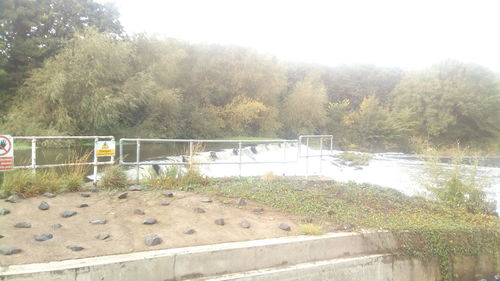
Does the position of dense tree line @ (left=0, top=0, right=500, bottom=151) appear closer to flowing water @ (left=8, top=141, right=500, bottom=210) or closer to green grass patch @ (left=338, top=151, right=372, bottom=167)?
flowing water @ (left=8, top=141, right=500, bottom=210)

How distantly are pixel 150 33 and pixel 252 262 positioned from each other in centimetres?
2781

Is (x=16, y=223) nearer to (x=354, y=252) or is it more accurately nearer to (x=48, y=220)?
(x=48, y=220)

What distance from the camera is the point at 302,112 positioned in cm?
3684

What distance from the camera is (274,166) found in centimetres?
1552

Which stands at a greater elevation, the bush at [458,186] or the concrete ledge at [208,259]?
the bush at [458,186]

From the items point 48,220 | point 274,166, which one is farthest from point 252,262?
point 274,166

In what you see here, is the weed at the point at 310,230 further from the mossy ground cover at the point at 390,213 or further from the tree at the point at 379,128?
the tree at the point at 379,128

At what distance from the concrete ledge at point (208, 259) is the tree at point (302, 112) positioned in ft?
103

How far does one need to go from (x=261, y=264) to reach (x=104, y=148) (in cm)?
438

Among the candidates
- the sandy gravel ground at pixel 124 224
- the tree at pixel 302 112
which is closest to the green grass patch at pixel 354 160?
the sandy gravel ground at pixel 124 224

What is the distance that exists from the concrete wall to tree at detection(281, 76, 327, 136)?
3134 centimetres

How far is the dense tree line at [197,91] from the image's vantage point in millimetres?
21797

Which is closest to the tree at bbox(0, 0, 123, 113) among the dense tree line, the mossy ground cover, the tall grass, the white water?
the dense tree line

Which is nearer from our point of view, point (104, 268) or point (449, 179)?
point (104, 268)
